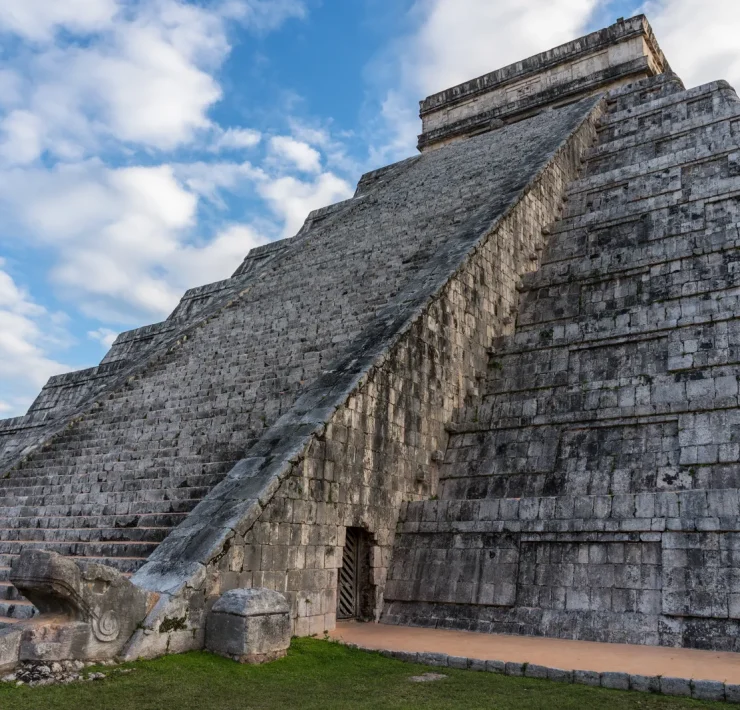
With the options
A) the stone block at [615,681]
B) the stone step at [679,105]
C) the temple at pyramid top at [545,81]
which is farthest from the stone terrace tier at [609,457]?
the temple at pyramid top at [545,81]

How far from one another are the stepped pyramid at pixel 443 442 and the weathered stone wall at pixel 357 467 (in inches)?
1.4

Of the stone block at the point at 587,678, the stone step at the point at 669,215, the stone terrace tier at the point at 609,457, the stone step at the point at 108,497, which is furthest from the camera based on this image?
the stone step at the point at 669,215

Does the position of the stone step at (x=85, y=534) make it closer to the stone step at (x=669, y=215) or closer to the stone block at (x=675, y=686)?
the stone block at (x=675, y=686)

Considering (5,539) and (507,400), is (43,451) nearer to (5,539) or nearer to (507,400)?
(5,539)

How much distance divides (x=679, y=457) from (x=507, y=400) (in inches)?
114

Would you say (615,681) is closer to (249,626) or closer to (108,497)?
(249,626)

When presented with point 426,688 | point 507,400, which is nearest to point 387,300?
point 507,400

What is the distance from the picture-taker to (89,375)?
19391mm

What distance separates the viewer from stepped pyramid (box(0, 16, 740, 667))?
6922mm

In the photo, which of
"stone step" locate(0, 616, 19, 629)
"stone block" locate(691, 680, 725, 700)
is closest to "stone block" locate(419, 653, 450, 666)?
"stone block" locate(691, 680, 725, 700)

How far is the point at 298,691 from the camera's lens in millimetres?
5371

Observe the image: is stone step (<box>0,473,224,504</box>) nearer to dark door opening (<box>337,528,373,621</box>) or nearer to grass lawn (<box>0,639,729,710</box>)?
dark door opening (<box>337,528,373,621</box>)

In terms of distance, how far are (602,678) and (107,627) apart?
406 centimetres

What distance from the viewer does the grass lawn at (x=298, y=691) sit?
4871 mm
